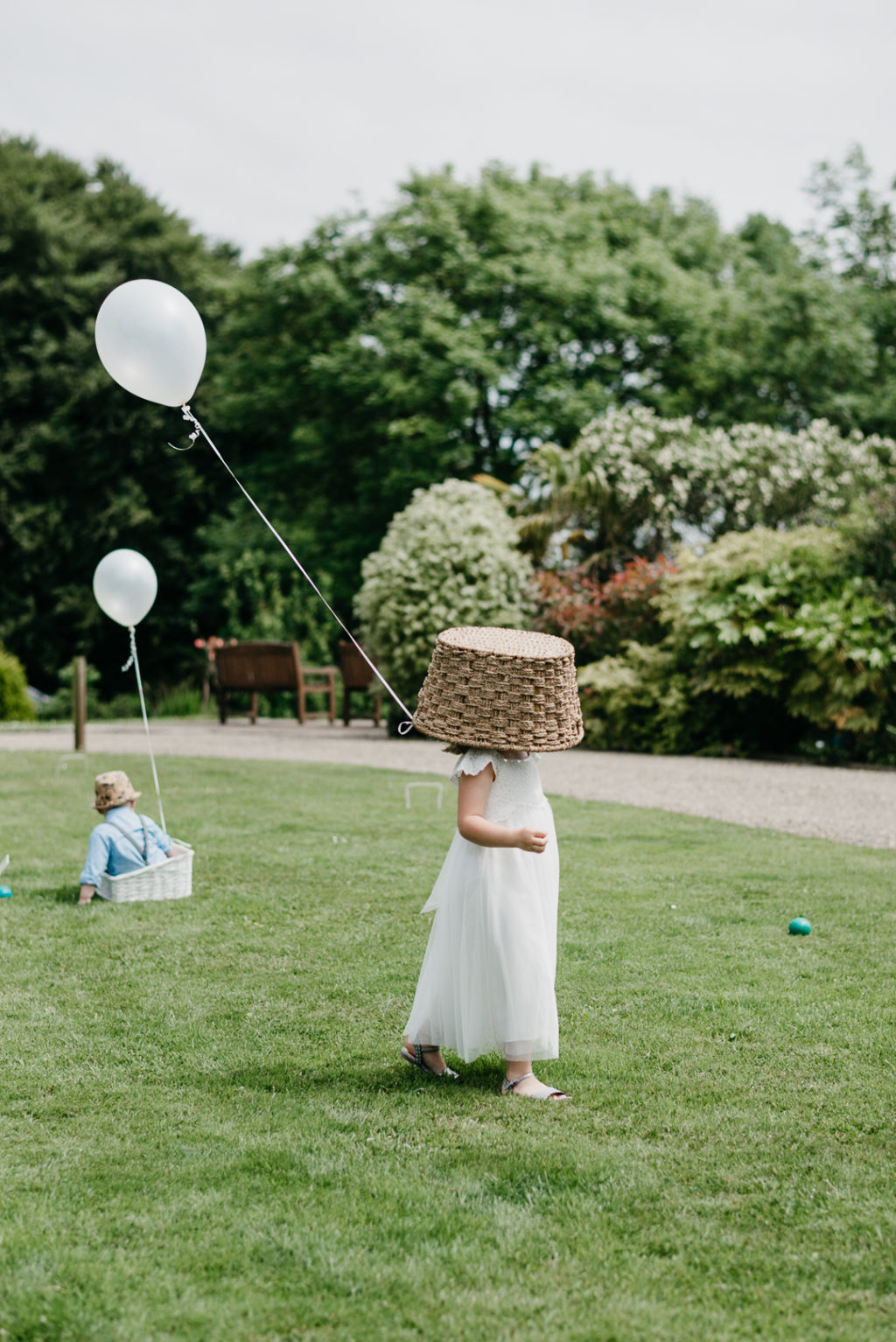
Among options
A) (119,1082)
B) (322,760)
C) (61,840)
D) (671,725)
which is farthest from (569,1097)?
(671,725)

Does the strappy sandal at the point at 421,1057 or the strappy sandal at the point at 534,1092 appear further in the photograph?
the strappy sandal at the point at 421,1057

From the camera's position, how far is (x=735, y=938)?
17.5 feet

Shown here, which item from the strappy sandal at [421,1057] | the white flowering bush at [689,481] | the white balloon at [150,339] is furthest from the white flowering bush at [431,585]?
the strappy sandal at [421,1057]

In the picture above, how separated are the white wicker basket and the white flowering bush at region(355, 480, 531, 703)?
883cm

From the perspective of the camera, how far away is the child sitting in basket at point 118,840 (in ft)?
19.9

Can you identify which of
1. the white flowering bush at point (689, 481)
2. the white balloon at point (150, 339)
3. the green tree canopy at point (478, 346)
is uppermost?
the green tree canopy at point (478, 346)

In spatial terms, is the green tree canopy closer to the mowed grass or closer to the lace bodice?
the mowed grass

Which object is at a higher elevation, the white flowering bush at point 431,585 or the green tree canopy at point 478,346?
the green tree canopy at point 478,346

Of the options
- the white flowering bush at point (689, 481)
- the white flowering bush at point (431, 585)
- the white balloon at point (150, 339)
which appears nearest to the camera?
the white balloon at point (150, 339)

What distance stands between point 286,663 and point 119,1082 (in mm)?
13908

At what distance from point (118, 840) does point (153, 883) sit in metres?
0.27

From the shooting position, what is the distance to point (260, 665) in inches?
693

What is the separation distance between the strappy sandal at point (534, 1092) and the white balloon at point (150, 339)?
3.17 meters

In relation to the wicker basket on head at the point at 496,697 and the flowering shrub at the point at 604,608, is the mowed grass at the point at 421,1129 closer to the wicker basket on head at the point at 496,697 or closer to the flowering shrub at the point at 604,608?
the wicker basket on head at the point at 496,697
